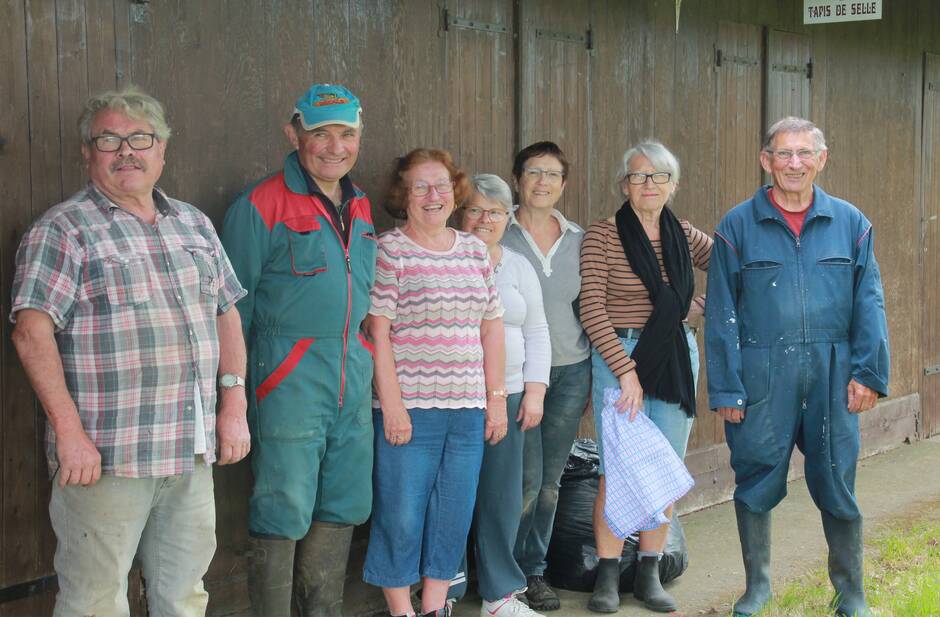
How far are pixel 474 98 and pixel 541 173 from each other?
0.57 m

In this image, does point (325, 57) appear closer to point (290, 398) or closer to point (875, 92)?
point (290, 398)

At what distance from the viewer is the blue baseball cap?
3.59 m

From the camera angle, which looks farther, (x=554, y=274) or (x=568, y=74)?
(x=568, y=74)

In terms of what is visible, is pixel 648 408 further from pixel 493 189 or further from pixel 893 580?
pixel 893 580

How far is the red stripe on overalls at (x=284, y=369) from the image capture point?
348 centimetres

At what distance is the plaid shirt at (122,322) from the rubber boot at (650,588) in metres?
2.13

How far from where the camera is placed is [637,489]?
4.23 metres

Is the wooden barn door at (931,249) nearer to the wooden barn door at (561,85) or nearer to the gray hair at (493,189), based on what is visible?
the wooden barn door at (561,85)

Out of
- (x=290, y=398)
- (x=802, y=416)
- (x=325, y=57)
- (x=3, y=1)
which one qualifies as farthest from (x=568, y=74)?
(x=3, y=1)

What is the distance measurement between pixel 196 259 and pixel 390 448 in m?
1.05

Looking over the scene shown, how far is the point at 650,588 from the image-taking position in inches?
175

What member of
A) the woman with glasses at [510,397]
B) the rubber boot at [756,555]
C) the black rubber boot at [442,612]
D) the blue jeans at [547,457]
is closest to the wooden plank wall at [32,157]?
the black rubber boot at [442,612]

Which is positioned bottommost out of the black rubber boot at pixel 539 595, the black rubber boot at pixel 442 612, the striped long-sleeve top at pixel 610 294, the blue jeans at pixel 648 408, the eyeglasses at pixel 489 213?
the black rubber boot at pixel 539 595

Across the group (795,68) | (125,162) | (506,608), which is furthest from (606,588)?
(795,68)
